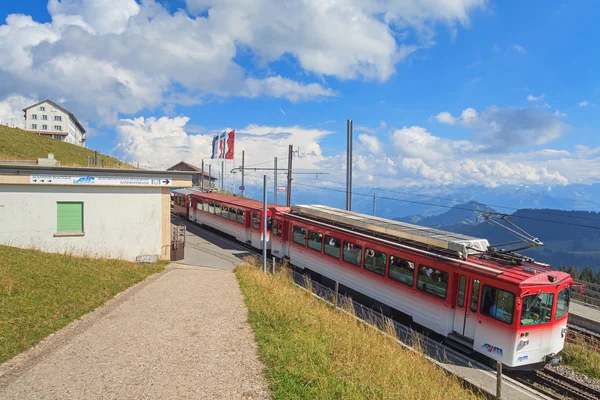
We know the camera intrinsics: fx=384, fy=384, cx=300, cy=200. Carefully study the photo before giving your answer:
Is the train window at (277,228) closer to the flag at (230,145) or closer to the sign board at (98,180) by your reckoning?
the sign board at (98,180)

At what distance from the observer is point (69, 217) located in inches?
654

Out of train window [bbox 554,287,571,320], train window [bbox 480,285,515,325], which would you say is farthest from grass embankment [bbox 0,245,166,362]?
train window [bbox 554,287,571,320]

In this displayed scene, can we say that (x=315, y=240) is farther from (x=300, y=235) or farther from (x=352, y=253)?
(x=352, y=253)

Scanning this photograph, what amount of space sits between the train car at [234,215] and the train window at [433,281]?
10630 mm

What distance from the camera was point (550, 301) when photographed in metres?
9.61

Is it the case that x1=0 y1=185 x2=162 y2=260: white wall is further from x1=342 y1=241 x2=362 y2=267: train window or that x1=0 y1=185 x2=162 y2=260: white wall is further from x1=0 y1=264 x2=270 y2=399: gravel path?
x1=342 y1=241 x2=362 y2=267: train window

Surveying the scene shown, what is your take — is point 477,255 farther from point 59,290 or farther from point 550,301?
point 59,290

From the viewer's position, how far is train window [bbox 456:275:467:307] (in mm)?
10422

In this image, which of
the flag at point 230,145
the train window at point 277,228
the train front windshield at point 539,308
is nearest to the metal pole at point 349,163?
the train window at point 277,228

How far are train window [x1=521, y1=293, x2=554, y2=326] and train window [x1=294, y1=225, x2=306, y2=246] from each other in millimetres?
10545

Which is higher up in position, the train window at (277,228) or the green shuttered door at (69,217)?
the green shuttered door at (69,217)

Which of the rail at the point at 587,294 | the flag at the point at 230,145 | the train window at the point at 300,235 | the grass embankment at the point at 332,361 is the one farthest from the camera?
the flag at the point at 230,145

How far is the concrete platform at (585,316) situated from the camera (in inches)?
595

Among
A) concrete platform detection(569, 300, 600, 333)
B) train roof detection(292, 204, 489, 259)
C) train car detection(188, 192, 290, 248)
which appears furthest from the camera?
train car detection(188, 192, 290, 248)
